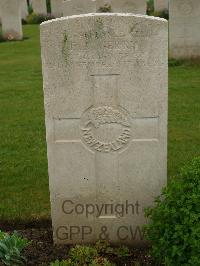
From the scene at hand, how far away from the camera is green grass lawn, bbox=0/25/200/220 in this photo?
16.3 ft

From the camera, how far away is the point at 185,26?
10.8m

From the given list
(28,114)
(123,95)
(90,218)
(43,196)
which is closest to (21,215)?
(43,196)

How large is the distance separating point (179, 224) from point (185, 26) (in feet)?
27.0

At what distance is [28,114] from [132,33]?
4.61 metres

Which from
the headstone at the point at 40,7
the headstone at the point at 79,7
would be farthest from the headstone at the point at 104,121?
the headstone at the point at 40,7

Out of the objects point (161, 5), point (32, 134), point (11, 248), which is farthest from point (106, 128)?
point (161, 5)

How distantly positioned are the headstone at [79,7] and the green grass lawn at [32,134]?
2917 mm

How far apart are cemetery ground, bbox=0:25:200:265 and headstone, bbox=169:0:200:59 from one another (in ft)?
1.13

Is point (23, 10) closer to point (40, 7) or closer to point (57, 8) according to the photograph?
point (40, 7)

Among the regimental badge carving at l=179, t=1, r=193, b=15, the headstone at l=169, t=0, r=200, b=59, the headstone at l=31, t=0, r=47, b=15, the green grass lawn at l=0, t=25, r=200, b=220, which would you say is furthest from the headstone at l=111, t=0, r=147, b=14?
the headstone at l=31, t=0, r=47, b=15

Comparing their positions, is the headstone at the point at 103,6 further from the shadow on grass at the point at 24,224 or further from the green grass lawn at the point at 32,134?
the shadow on grass at the point at 24,224

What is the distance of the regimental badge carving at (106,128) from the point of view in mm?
3631

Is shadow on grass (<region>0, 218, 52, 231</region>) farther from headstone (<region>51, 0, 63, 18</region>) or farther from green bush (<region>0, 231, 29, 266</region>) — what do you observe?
headstone (<region>51, 0, 63, 18</region>)

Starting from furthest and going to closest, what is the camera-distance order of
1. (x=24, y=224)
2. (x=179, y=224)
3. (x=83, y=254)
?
1. (x=24, y=224)
2. (x=83, y=254)
3. (x=179, y=224)
